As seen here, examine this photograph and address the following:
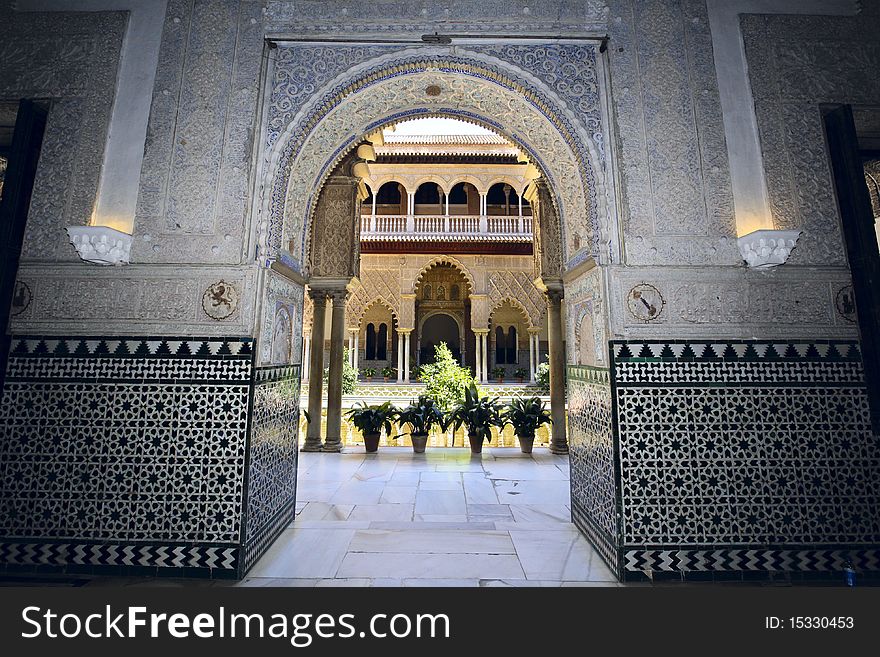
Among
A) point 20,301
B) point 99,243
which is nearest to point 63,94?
point 99,243

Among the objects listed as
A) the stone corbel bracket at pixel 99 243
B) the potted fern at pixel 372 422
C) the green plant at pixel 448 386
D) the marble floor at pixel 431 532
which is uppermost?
the stone corbel bracket at pixel 99 243

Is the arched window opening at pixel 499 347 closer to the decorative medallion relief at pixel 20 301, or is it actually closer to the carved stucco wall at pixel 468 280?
the carved stucco wall at pixel 468 280

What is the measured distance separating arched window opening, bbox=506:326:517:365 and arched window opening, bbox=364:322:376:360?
177 inches

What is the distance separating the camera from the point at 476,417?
4.36 metres

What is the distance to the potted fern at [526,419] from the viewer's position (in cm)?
442

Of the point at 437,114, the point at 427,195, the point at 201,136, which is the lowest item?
the point at 201,136

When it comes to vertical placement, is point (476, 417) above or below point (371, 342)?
below

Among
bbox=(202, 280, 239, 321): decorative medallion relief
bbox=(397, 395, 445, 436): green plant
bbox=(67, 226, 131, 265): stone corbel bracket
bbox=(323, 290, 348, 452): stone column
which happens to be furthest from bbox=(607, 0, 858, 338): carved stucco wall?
bbox=(323, 290, 348, 452): stone column

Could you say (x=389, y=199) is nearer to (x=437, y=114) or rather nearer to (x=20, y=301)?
(x=437, y=114)

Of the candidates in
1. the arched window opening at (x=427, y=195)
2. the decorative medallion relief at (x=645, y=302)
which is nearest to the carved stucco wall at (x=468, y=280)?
the arched window opening at (x=427, y=195)

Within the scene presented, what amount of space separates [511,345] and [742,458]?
1217 centimetres

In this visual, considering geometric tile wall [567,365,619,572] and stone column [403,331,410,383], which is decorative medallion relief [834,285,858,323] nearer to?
geometric tile wall [567,365,619,572]

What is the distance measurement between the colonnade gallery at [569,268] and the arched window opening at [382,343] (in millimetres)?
11154

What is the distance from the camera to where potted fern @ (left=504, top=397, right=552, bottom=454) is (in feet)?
14.5
